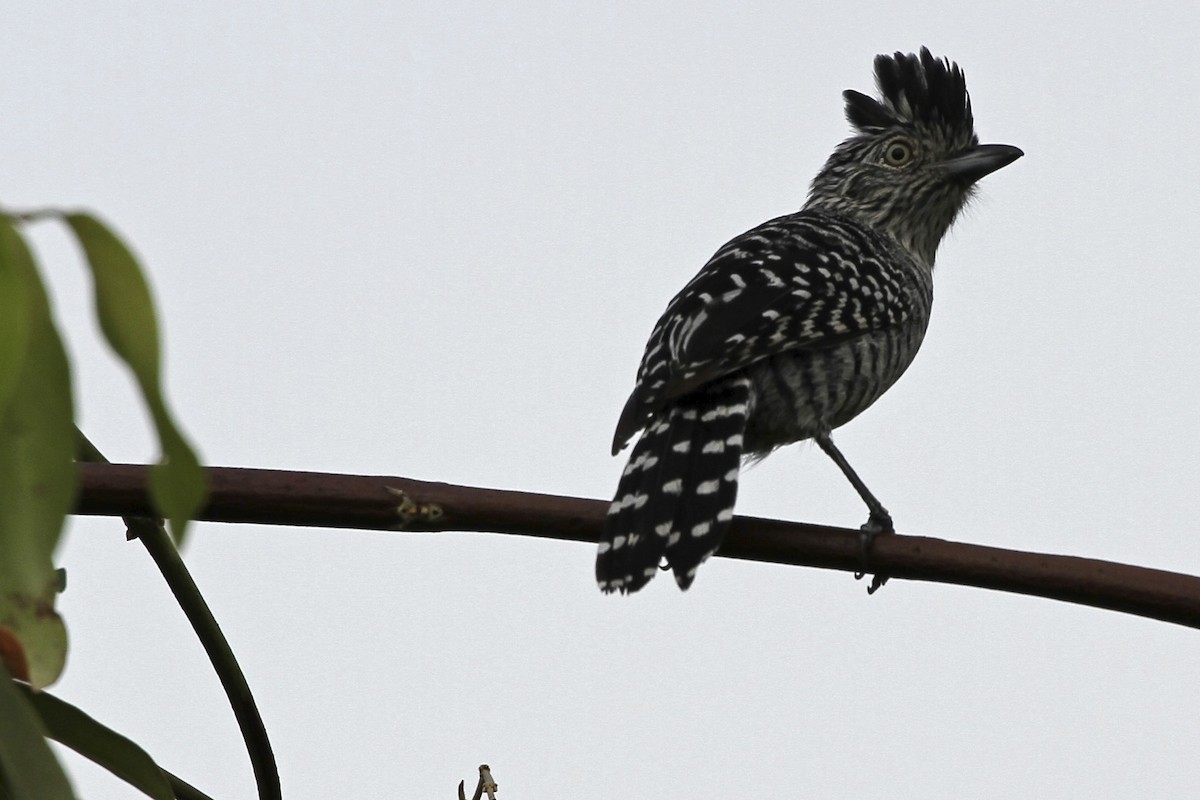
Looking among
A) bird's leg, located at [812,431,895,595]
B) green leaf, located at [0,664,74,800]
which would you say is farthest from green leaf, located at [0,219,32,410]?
bird's leg, located at [812,431,895,595]

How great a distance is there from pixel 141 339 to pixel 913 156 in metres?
4.53

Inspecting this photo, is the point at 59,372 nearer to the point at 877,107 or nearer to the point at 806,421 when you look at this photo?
the point at 806,421

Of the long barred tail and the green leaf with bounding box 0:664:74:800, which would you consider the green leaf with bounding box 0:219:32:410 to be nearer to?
the green leaf with bounding box 0:664:74:800

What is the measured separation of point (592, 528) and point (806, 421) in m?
1.62

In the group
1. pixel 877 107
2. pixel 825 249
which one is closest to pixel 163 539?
pixel 825 249

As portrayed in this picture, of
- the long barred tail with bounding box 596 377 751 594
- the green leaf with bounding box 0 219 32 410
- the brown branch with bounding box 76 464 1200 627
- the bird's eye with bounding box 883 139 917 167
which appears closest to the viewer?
the green leaf with bounding box 0 219 32 410

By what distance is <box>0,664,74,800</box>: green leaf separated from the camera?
133cm

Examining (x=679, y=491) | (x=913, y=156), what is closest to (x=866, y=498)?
(x=679, y=491)

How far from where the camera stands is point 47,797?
133 centimetres

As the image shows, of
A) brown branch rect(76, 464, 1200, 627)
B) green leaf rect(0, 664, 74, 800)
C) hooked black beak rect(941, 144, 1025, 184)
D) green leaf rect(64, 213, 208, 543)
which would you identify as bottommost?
green leaf rect(0, 664, 74, 800)

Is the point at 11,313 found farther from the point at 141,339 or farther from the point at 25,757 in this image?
the point at 25,757

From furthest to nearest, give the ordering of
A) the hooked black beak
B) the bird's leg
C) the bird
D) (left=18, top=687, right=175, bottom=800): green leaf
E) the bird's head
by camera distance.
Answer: the bird's head
the hooked black beak
the bird's leg
the bird
(left=18, top=687, right=175, bottom=800): green leaf

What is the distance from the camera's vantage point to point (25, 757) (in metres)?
1.34

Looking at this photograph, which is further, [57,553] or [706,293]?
[706,293]
